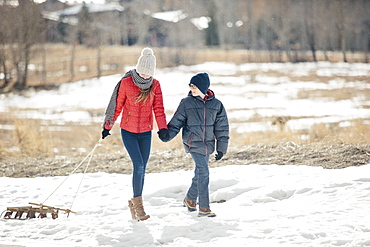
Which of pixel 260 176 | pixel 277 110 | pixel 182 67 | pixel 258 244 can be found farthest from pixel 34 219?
pixel 182 67

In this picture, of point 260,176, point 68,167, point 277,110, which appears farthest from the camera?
point 277,110

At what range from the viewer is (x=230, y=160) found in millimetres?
7852

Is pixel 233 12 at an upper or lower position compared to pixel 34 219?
upper

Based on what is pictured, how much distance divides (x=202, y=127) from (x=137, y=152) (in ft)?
2.34

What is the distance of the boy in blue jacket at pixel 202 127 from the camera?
15.4ft

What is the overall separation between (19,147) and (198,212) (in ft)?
26.3

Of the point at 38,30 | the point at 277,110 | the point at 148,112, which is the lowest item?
the point at 277,110

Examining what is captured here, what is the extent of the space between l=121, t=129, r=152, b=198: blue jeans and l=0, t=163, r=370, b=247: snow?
0.40 m

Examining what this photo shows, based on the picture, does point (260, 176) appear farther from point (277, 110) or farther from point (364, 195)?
point (277, 110)

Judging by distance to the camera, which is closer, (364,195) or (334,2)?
(364,195)

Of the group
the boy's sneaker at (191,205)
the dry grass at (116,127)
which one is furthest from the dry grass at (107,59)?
the boy's sneaker at (191,205)

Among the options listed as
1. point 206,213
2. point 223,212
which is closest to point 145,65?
point 206,213

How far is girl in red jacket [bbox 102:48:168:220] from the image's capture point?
15.5 feet

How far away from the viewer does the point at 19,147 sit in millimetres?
11570
